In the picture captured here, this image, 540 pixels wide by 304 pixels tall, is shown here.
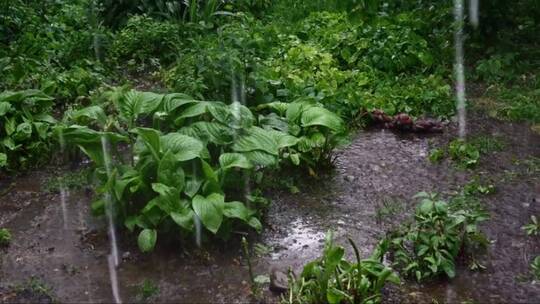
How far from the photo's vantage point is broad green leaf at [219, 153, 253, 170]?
4.92 meters

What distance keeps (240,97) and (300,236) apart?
184 centimetres

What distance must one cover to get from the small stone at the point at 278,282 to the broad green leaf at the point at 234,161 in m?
0.79

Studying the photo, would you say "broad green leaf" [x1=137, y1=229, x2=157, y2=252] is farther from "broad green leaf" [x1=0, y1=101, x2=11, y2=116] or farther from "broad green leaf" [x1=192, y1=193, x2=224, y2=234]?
"broad green leaf" [x1=0, y1=101, x2=11, y2=116]

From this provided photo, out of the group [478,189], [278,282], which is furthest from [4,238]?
[478,189]

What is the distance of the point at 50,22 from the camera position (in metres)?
9.23

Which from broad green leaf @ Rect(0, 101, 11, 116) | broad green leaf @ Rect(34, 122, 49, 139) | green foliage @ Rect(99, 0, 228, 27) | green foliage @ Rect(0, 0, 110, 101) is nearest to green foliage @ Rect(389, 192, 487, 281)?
broad green leaf @ Rect(34, 122, 49, 139)

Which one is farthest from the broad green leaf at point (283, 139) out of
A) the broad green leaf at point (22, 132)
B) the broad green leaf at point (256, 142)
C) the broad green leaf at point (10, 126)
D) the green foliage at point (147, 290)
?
the broad green leaf at point (10, 126)

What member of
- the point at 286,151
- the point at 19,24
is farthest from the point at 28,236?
the point at 19,24

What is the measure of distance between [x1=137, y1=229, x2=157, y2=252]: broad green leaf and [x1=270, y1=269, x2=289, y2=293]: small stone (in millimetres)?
788

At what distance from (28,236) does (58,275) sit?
65 cm

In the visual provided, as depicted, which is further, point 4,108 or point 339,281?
point 4,108

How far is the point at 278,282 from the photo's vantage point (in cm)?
440

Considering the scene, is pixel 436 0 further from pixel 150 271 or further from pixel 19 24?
pixel 150 271

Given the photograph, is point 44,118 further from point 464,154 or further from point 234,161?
point 464,154
